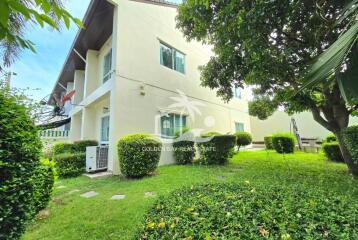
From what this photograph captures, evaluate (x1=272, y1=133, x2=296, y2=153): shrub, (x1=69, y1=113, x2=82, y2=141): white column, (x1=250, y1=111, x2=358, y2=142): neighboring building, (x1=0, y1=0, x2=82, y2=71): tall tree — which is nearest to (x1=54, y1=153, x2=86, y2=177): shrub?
(x1=69, y1=113, x2=82, y2=141): white column

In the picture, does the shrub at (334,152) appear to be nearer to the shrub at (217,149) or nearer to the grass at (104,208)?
the grass at (104,208)

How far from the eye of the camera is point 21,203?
2.22m

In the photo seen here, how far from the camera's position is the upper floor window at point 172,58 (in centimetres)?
995

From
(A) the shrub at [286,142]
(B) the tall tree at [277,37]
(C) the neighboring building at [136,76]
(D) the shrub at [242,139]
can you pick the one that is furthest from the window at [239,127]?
(B) the tall tree at [277,37]

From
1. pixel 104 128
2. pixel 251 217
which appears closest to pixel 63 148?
pixel 104 128

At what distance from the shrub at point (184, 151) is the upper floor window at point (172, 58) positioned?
13.9 feet

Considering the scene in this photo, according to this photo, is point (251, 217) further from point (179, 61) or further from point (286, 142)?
point (286, 142)

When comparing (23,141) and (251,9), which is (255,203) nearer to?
(23,141)

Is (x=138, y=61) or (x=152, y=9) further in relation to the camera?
(x=152, y=9)

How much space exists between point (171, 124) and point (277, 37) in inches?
231

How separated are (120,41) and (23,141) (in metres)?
6.53

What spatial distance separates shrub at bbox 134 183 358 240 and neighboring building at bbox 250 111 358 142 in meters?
18.0

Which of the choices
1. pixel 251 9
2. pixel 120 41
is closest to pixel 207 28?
pixel 251 9

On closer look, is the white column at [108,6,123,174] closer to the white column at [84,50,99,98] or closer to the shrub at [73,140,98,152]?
the shrub at [73,140,98,152]
